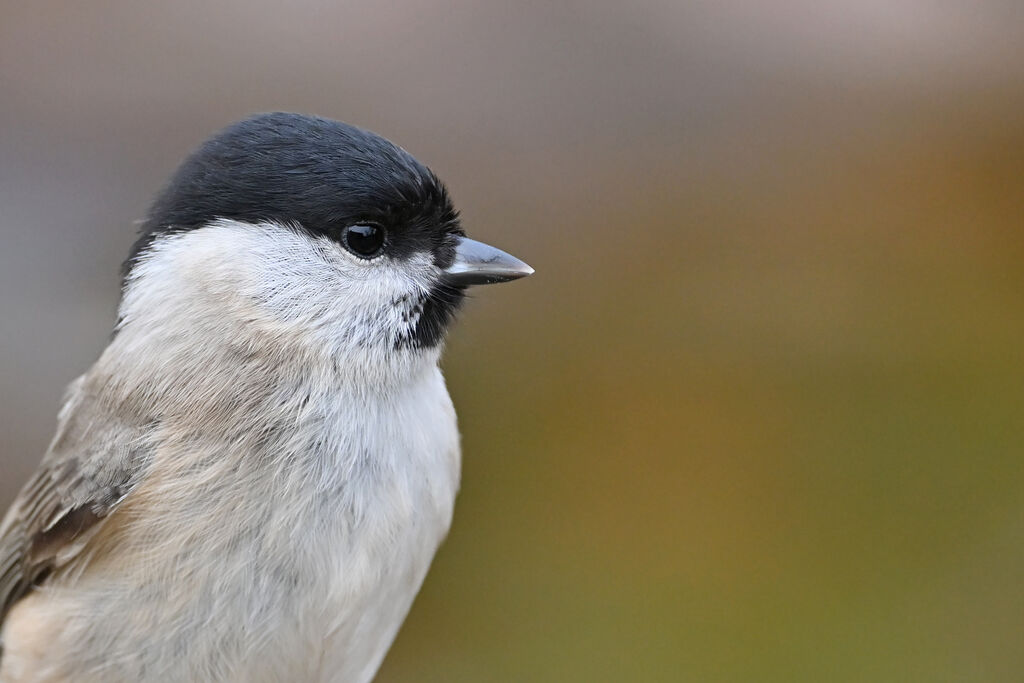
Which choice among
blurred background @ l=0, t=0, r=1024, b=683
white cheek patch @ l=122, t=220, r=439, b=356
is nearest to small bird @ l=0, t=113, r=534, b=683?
white cheek patch @ l=122, t=220, r=439, b=356

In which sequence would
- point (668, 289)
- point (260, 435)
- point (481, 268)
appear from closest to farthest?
→ point (260, 435), point (481, 268), point (668, 289)

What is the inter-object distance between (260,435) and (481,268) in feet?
0.98

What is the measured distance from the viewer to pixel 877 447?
5.98ft

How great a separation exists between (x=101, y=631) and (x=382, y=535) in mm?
285

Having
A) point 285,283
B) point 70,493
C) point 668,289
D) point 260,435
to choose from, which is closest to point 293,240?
point 285,283

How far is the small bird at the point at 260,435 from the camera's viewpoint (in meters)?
0.91

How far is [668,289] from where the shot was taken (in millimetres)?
1921

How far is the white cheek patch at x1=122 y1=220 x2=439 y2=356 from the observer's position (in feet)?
3.14

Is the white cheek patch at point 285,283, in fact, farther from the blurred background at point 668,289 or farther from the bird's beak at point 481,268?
the blurred background at point 668,289

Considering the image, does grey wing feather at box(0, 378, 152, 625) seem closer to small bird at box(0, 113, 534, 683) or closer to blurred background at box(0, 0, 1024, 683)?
small bird at box(0, 113, 534, 683)

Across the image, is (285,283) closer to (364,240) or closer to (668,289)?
(364,240)

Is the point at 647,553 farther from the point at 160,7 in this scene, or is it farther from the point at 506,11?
the point at 160,7

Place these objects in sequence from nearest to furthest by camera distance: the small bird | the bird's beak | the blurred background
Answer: the small bird < the bird's beak < the blurred background

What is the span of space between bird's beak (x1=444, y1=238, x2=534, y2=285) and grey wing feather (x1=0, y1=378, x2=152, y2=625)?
355mm
